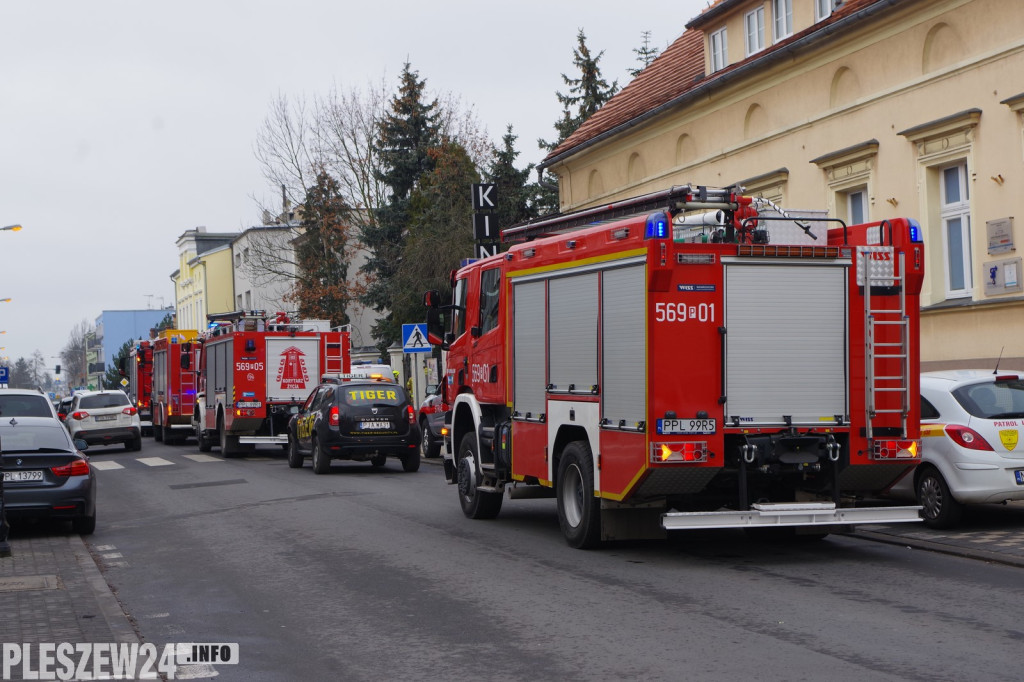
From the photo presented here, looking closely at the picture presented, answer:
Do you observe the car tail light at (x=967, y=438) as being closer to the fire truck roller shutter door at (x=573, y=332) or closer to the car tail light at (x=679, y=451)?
the car tail light at (x=679, y=451)

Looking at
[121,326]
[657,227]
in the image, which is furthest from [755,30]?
[121,326]

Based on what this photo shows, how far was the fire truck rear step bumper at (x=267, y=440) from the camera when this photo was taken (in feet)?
91.2

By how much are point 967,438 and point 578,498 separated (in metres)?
3.91

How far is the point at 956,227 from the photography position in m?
20.8

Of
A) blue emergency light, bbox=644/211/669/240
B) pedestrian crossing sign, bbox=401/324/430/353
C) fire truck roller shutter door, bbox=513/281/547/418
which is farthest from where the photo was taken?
pedestrian crossing sign, bbox=401/324/430/353

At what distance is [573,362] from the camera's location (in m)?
11.9

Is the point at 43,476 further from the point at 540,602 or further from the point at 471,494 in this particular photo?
the point at 540,602

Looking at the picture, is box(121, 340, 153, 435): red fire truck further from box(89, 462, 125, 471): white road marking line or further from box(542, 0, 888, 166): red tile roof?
box(542, 0, 888, 166): red tile roof

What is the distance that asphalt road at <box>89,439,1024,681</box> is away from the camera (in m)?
7.20

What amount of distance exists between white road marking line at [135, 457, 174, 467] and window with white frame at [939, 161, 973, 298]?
16510 millimetres

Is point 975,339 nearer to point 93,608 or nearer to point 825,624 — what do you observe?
point 825,624

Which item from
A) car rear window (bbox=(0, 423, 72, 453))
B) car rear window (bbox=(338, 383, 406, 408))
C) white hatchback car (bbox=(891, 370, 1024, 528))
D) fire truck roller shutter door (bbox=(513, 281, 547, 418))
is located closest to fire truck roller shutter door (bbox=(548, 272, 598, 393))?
fire truck roller shutter door (bbox=(513, 281, 547, 418))

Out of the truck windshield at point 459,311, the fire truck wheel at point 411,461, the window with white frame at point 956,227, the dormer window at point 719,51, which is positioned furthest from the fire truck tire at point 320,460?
the dormer window at point 719,51

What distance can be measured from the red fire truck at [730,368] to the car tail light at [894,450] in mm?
17
